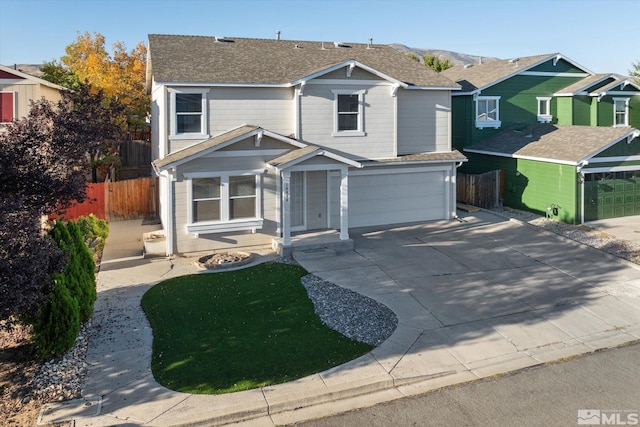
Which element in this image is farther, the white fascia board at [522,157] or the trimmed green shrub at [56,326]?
the white fascia board at [522,157]

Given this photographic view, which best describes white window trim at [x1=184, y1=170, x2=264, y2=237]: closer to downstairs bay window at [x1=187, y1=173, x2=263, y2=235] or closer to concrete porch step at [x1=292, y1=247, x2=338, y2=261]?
downstairs bay window at [x1=187, y1=173, x2=263, y2=235]

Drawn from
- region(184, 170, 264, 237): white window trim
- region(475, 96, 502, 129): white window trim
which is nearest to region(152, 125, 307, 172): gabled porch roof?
region(184, 170, 264, 237): white window trim

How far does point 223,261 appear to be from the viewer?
16734 mm

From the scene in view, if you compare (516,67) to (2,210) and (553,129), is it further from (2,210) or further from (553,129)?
(2,210)

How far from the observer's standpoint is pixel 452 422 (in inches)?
337

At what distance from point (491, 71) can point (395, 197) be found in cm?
1274

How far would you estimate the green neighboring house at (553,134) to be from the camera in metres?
22.4

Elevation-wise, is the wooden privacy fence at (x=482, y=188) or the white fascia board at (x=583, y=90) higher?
the white fascia board at (x=583, y=90)

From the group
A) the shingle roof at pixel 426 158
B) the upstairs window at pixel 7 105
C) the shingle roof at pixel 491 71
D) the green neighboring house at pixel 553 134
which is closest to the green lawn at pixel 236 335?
the shingle roof at pixel 426 158

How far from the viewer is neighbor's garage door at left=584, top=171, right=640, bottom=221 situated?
2238cm

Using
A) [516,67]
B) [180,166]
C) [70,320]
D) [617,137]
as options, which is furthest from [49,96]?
[617,137]

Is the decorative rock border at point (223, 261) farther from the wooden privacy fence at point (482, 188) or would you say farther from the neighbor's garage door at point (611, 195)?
the neighbor's garage door at point (611, 195)

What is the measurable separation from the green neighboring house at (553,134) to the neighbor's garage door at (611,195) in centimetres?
4

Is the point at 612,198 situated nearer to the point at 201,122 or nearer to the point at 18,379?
the point at 201,122
